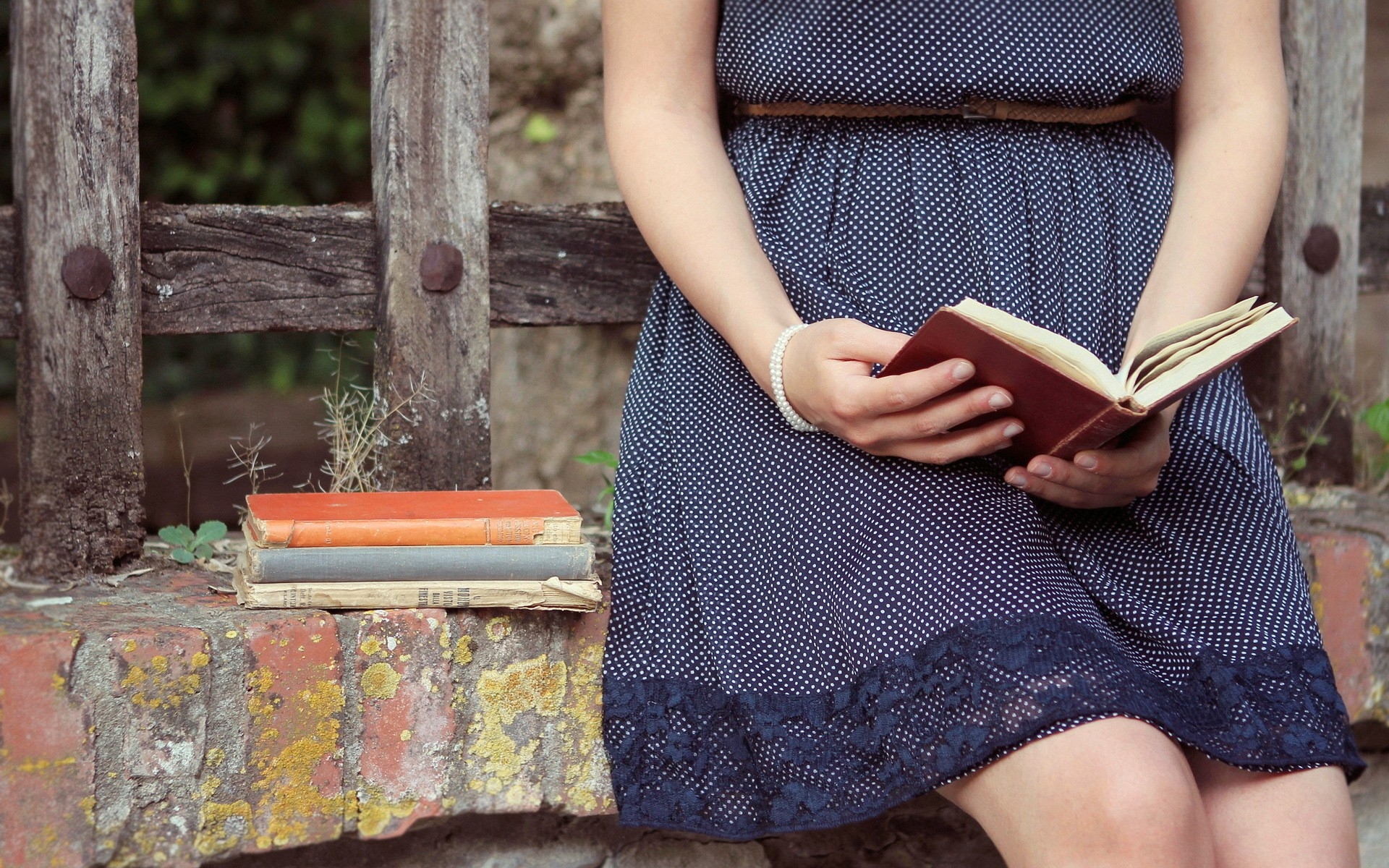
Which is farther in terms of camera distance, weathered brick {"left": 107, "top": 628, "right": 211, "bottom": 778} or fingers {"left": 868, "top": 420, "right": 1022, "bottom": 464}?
weathered brick {"left": 107, "top": 628, "right": 211, "bottom": 778}

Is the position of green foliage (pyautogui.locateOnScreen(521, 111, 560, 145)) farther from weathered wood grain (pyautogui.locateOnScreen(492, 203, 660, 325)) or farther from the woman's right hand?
the woman's right hand

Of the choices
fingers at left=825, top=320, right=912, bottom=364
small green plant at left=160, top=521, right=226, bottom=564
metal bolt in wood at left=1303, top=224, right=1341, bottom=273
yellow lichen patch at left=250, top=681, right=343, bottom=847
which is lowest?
yellow lichen patch at left=250, top=681, right=343, bottom=847

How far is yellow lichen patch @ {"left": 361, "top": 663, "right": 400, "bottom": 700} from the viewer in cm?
142

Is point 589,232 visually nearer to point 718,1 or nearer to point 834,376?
point 718,1

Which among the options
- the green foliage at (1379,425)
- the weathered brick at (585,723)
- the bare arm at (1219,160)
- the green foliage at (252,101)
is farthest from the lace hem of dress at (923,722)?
the green foliage at (252,101)

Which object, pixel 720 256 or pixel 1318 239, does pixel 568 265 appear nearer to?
pixel 720 256

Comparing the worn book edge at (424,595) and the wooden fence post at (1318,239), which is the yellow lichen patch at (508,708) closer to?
the worn book edge at (424,595)

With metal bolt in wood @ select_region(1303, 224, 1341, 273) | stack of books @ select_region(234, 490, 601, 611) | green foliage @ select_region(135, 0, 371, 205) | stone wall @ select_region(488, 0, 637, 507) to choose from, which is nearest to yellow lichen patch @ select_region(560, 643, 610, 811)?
stack of books @ select_region(234, 490, 601, 611)

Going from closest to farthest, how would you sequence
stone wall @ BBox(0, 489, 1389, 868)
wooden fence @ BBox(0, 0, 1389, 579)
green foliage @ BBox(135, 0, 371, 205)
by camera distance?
1. stone wall @ BBox(0, 489, 1389, 868)
2. wooden fence @ BBox(0, 0, 1389, 579)
3. green foliage @ BBox(135, 0, 371, 205)

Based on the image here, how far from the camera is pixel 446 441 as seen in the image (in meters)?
1.76

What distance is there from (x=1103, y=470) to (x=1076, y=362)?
18 cm

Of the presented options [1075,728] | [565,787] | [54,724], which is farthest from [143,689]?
[1075,728]

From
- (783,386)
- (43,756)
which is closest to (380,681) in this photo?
(43,756)

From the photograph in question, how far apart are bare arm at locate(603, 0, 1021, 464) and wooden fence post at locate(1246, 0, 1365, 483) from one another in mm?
1111
